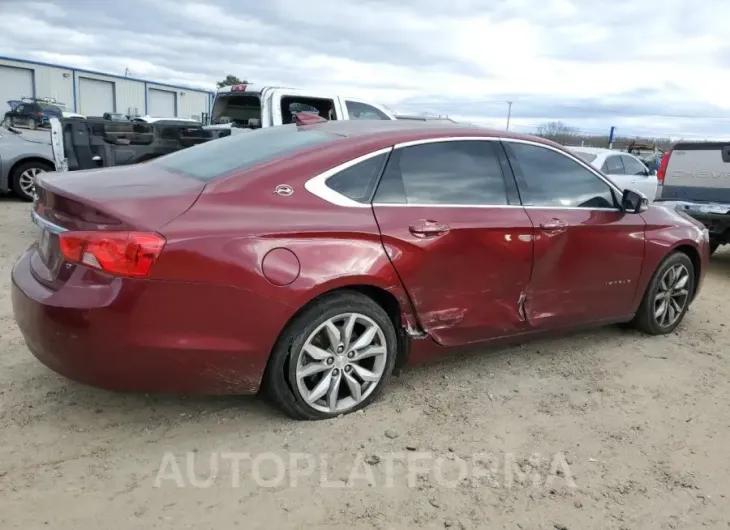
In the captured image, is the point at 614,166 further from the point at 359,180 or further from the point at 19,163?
the point at 19,163

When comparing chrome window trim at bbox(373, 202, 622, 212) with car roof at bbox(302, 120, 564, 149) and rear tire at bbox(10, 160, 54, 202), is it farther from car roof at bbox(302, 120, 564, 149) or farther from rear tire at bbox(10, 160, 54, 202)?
rear tire at bbox(10, 160, 54, 202)

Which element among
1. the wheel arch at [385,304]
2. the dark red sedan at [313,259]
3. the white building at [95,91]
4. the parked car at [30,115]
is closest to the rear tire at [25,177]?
the dark red sedan at [313,259]

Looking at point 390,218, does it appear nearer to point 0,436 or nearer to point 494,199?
point 494,199

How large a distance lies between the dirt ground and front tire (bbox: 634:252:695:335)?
805 millimetres

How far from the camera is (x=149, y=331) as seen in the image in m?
2.65

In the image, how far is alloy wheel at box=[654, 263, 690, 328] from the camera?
481 centimetres

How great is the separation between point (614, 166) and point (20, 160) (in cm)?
981

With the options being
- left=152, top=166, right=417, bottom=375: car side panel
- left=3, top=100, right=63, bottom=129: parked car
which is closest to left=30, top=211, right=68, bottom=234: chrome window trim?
left=152, top=166, right=417, bottom=375: car side panel

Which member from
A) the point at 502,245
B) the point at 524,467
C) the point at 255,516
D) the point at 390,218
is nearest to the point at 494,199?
the point at 502,245

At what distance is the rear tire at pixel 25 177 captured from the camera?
1009 cm

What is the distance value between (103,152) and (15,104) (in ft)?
84.9

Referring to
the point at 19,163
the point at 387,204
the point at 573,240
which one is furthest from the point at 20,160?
the point at 573,240

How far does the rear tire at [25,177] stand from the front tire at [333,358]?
877 centimetres

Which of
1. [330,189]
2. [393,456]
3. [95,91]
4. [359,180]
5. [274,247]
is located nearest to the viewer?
[274,247]
